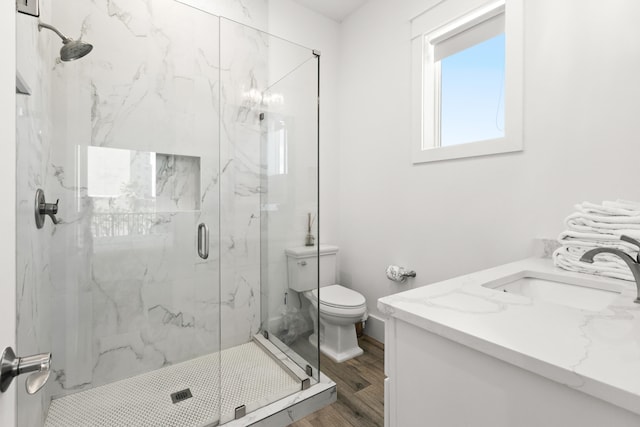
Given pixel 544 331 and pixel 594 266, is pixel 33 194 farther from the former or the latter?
pixel 594 266

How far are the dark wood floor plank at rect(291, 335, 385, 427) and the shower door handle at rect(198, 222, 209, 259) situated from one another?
1053mm

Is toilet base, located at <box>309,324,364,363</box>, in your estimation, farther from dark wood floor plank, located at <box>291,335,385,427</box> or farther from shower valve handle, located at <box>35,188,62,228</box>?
shower valve handle, located at <box>35,188,62,228</box>

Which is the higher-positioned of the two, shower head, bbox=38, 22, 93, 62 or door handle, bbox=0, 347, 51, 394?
shower head, bbox=38, 22, 93, 62

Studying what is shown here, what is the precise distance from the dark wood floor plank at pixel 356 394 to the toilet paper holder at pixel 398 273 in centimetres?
55

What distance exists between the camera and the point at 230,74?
6.52ft

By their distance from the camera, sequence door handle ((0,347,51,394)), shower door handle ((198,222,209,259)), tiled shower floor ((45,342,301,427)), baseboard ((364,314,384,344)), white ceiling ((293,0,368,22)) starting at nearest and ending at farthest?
door handle ((0,347,51,394)) < tiled shower floor ((45,342,301,427)) < shower door handle ((198,222,209,259)) < baseboard ((364,314,384,344)) < white ceiling ((293,0,368,22))

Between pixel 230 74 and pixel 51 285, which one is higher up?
pixel 230 74

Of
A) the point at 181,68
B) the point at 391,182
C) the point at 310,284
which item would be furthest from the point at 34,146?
the point at 391,182

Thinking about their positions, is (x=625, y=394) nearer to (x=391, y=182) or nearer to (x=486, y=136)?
(x=486, y=136)

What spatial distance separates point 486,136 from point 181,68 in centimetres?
186

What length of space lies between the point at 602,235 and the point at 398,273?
3.95 feet

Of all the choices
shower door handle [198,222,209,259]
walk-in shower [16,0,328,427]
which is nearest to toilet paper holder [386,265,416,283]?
walk-in shower [16,0,328,427]

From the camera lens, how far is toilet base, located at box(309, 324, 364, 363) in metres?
2.12

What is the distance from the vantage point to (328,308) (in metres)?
2.08
